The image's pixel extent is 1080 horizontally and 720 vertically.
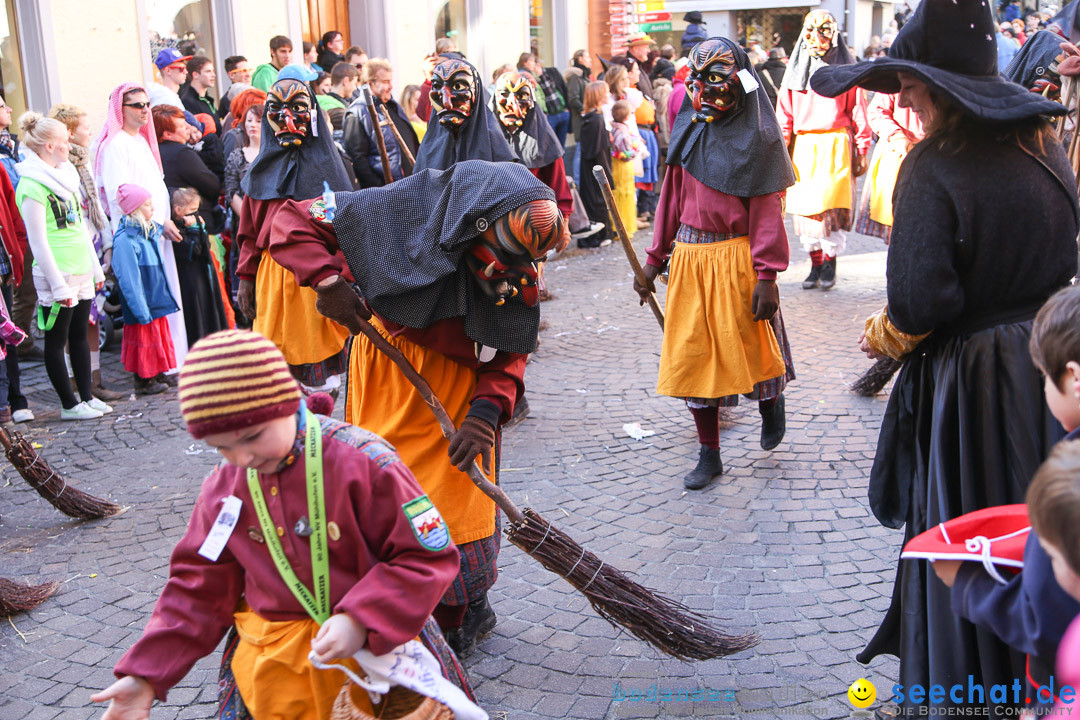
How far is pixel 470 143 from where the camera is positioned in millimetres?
6293

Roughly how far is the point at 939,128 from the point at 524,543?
181 cm

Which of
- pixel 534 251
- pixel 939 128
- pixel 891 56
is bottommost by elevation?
pixel 534 251

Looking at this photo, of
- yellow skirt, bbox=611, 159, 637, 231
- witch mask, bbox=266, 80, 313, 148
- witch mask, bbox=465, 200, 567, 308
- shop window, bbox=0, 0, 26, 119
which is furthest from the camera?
yellow skirt, bbox=611, 159, 637, 231

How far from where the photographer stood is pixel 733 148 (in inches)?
196

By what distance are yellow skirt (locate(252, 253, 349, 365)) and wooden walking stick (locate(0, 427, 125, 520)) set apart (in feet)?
4.45

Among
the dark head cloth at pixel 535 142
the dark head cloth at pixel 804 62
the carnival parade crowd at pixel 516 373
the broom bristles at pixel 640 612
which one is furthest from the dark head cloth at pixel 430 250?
the dark head cloth at pixel 804 62

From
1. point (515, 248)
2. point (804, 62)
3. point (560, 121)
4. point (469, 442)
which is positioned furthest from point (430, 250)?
point (560, 121)

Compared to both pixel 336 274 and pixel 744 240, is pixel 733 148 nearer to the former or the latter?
pixel 744 240

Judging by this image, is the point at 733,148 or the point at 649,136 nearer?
the point at 733,148

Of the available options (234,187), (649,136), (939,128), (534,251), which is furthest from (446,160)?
(649,136)

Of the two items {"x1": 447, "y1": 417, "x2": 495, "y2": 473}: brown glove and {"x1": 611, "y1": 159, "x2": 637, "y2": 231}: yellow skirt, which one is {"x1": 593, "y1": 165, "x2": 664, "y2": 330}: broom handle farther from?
{"x1": 611, "y1": 159, "x2": 637, "y2": 231}: yellow skirt

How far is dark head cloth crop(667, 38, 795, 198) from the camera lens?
16.2 feet

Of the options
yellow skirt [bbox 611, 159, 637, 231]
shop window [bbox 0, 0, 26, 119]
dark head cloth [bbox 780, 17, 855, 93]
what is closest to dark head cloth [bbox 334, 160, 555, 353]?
dark head cloth [bbox 780, 17, 855, 93]

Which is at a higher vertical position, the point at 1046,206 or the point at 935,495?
the point at 1046,206
